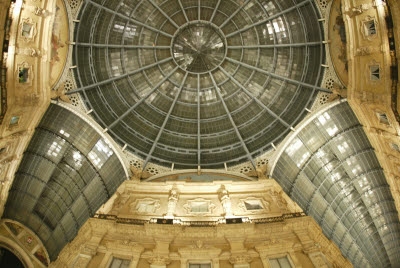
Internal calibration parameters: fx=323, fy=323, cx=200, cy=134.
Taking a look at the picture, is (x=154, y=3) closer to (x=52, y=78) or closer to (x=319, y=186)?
(x=52, y=78)

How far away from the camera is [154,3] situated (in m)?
36.4

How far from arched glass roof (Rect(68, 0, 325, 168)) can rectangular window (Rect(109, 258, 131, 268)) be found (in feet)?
50.8

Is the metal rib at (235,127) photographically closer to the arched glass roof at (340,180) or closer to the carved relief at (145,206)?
the arched glass roof at (340,180)

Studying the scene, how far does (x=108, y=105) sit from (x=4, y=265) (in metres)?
18.5

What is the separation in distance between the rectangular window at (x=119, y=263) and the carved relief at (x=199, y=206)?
691 centimetres

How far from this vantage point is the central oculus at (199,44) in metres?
38.2

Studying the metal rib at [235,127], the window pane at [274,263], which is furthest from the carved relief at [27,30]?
the window pane at [274,263]

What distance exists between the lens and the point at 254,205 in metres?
28.0

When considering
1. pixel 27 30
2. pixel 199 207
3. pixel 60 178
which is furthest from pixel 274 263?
pixel 27 30

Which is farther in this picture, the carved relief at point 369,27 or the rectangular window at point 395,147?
the rectangular window at point 395,147

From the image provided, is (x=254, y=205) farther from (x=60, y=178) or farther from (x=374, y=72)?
(x=60, y=178)

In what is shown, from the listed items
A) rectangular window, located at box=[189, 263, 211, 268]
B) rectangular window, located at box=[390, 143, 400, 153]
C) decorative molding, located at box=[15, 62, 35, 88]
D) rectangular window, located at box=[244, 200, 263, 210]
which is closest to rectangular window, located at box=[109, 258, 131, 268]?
rectangular window, located at box=[189, 263, 211, 268]

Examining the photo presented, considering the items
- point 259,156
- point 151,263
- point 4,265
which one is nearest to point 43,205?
point 4,265

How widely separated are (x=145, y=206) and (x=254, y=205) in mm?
9410
